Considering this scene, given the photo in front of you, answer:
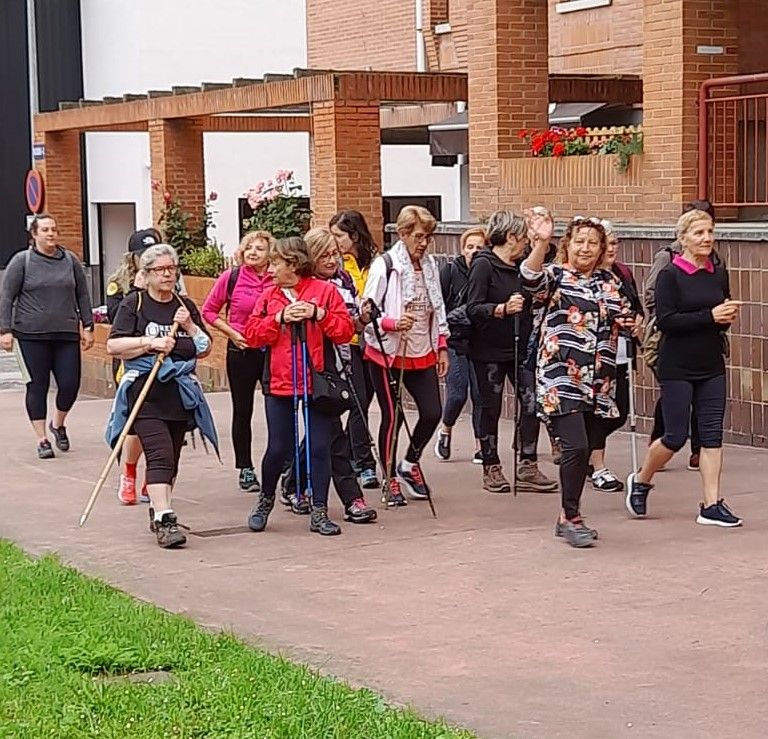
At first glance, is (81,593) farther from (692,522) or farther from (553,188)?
(553,188)

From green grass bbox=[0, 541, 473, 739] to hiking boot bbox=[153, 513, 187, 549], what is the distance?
146cm

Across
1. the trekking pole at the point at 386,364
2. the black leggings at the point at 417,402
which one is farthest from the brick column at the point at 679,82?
the trekking pole at the point at 386,364

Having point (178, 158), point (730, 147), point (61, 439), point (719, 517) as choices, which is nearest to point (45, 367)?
point (61, 439)

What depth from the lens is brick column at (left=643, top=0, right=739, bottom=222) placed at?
44.7ft

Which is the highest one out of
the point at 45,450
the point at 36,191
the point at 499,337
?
the point at 36,191

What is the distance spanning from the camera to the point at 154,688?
580 cm

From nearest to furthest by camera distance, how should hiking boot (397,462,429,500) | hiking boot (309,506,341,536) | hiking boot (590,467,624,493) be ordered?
hiking boot (309,506,341,536), hiking boot (397,462,429,500), hiking boot (590,467,624,493)

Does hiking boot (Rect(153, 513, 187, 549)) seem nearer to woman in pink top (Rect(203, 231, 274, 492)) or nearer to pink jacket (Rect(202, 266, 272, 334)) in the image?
woman in pink top (Rect(203, 231, 274, 492))

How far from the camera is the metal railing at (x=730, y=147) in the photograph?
1330 cm

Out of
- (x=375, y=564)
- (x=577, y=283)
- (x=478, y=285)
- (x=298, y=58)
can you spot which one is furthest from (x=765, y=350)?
(x=298, y=58)

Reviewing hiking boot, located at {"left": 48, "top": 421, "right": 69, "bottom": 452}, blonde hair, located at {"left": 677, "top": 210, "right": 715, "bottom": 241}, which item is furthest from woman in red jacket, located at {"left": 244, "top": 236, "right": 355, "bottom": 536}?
hiking boot, located at {"left": 48, "top": 421, "right": 69, "bottom": 452}

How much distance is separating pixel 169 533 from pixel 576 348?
2.43 metres

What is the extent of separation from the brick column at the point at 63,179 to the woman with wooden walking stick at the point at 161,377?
709 inches

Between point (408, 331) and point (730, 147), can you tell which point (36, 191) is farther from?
point (408, 331)
